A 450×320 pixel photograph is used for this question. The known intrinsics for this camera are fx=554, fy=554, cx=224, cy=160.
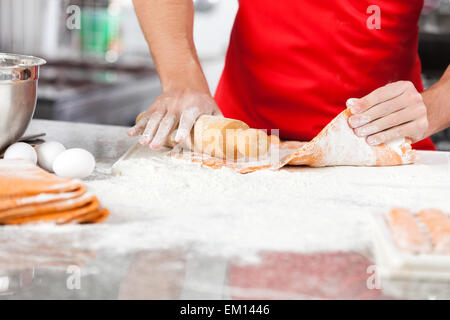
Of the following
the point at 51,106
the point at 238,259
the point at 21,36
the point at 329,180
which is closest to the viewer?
the point at 238,259

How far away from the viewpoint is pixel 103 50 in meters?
3.80

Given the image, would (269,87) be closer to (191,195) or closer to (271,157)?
(271,157)

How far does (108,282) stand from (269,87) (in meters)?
1.07

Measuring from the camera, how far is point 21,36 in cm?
394

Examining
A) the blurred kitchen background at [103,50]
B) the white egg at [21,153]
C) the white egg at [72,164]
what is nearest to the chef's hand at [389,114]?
the white egg at [72,164]

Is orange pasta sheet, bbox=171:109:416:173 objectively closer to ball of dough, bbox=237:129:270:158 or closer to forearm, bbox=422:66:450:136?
ball of dough, bbox=237:129:270:158

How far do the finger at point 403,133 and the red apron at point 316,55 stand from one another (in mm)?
294

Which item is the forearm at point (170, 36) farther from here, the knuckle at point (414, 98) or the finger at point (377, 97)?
the knuckle at point (414, 98)

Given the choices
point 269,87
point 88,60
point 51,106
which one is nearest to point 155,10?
point 269,87

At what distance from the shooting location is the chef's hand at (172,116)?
131 cm

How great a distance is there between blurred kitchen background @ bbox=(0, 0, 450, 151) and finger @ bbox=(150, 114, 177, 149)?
4.15 feet

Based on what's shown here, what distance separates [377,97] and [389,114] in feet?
0.16

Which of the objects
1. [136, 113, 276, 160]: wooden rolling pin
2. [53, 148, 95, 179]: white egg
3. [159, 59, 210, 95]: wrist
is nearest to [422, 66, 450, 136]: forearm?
[136, 113, 276, 160]: wooden rolling pin
